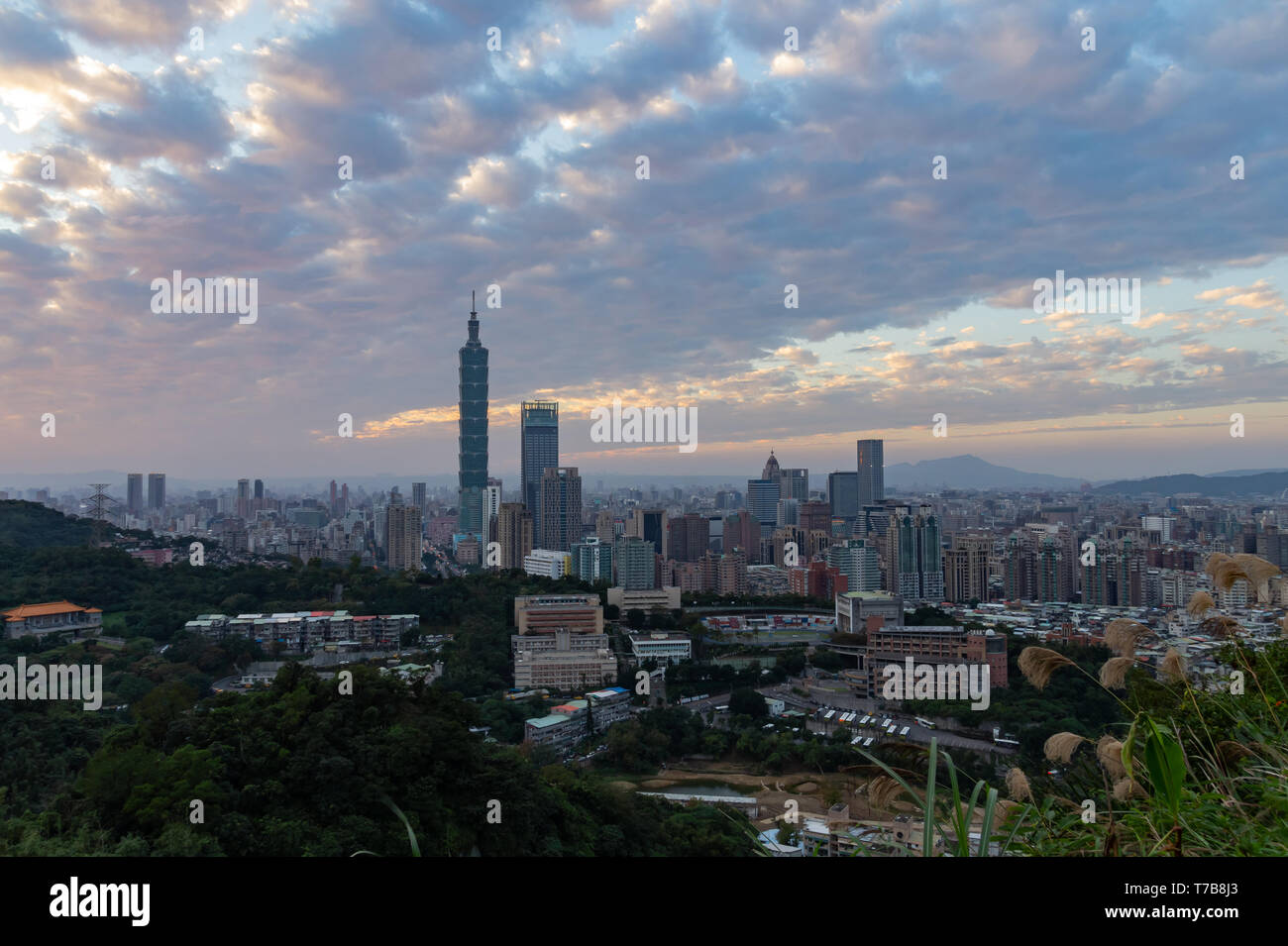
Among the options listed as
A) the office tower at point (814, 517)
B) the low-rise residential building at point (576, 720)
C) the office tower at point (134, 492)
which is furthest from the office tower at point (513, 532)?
the low-rise residential building at point (576, 720)

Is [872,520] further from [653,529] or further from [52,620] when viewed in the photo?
[52,620]

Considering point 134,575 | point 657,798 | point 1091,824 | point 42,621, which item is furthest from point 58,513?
→ point 1091,824

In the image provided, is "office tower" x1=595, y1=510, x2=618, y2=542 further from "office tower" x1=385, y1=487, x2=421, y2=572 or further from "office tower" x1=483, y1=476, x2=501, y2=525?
"office tower" x1=385, y1=487, x2=421, y2=572

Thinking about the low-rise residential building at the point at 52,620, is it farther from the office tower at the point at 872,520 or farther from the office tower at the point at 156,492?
the office tower at the point at 872,520

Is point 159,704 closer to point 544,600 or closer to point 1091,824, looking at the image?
point 1091,824

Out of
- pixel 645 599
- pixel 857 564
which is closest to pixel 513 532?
pixel 645 599
